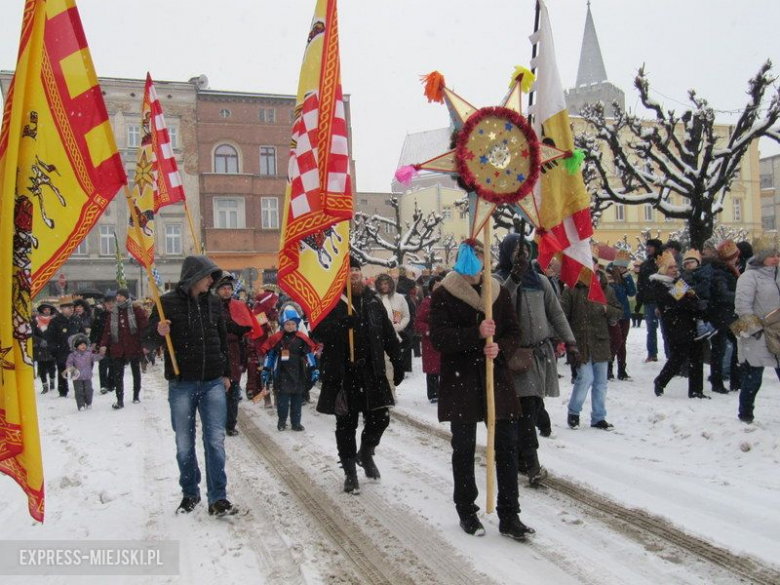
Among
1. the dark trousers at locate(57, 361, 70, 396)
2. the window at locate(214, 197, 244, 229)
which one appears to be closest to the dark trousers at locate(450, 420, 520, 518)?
the dark trousers at locate(57, 361, 70, 396)

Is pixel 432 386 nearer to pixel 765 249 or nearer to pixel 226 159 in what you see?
pixel 765 249

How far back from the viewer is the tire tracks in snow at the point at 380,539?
4.30m

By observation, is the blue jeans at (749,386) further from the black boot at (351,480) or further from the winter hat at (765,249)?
the black boot at (351,480)

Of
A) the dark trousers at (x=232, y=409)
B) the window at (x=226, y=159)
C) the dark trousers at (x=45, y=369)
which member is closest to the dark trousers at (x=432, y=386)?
the dark trousers at (x=232, y=409)

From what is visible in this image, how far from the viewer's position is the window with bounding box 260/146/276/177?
144ft

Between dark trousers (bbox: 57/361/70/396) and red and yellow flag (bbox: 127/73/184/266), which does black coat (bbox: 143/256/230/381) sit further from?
dark trousers (bbox: 57/361/70/396)

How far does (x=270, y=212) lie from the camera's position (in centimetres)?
4412

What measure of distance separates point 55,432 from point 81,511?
457 cm

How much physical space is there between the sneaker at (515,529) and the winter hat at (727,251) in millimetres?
6054

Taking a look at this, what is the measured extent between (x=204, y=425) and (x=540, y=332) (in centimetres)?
312

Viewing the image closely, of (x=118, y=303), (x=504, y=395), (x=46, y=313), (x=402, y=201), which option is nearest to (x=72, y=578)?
(x=504, y=395)

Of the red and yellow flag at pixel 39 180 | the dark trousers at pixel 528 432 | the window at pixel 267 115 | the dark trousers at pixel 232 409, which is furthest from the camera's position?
the window at pixel 267 115

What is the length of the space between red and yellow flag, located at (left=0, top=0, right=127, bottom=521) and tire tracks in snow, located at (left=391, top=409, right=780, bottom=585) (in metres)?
3.34

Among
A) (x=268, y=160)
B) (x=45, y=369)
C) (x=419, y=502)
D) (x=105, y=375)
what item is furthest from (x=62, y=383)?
(x=268, y=160)
